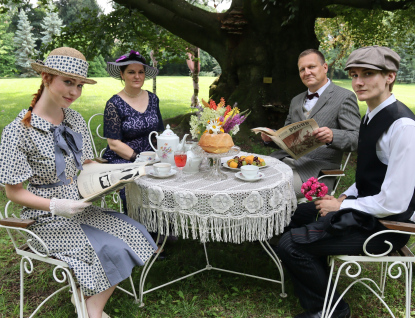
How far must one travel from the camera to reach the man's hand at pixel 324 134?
2824 millimetres

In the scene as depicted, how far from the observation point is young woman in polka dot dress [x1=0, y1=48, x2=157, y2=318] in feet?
6.73

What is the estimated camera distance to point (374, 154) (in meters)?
2.18

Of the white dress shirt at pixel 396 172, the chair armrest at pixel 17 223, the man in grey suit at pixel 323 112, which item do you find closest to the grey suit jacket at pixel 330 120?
the man in grey suit at pixel 323 112

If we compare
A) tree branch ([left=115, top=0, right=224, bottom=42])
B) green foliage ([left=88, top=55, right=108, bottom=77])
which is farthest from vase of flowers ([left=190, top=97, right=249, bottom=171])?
green foliage ([left=88, top=55, right=108, bottom=77])

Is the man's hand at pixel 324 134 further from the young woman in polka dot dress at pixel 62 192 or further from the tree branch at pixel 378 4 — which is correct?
the tree branch at pixel 378 4

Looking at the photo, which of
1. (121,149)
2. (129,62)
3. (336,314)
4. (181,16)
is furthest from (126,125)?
(181,16)

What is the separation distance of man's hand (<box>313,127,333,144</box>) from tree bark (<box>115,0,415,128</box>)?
3.47 metres

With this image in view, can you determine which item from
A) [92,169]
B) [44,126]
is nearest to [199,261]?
[92,169]

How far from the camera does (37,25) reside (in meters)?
34.5

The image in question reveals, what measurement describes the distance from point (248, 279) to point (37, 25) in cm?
3796

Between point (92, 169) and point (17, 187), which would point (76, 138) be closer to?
point (92, 169)

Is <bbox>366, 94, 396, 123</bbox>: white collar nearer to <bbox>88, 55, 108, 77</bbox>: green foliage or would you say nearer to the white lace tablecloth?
the white lace tablecloth

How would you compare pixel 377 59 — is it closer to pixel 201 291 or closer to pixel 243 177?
pixel 243 177

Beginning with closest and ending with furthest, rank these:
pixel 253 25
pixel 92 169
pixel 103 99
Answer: pixel 92 169 < pixel 253 25 < pixel 103 99
